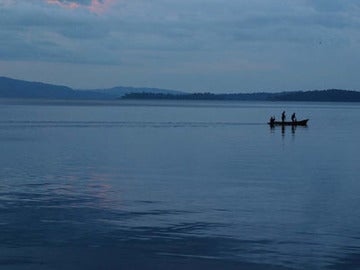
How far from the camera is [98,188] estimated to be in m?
25.6

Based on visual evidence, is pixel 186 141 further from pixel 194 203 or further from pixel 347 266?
pixel 347 266

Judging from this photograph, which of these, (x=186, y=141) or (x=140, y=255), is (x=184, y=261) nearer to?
(x=140, y=255)

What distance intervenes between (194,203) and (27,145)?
92.0 ft

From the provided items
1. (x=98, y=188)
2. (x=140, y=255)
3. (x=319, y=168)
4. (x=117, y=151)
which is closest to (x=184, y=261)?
(x=140, y=255)

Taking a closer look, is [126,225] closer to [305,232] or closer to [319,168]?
[305,232]

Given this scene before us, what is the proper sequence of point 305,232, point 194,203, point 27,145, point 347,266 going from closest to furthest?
point 347,266, point 305,232, point 194,203, point 27,145

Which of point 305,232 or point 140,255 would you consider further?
point 305,232

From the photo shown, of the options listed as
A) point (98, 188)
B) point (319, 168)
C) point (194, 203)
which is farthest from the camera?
point (319, 168)

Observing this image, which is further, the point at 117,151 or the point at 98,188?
the point at 117,151

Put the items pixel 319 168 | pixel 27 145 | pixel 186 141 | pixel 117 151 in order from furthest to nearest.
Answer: pixel 186 141
pixel 27 145
pixel 117 151
pixel 319 168

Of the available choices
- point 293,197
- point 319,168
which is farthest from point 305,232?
point 319,168

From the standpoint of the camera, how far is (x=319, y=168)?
33750 mm

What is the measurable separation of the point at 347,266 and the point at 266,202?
320 inches

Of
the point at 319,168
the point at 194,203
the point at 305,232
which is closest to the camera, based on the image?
the point at 305,232
